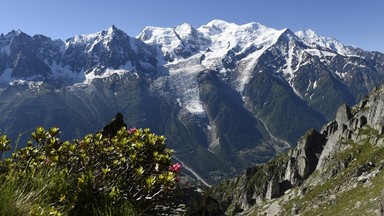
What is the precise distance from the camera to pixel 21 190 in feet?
21.6

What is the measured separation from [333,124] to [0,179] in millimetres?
179876

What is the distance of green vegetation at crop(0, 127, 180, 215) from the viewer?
653 cm

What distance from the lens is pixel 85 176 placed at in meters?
7.38

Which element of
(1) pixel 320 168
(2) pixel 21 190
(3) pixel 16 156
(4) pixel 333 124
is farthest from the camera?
(4) pixel 333 124

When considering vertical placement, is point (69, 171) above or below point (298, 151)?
below

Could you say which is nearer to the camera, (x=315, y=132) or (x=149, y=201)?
(x=149, y=201)

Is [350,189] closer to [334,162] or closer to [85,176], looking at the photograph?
[334,162]

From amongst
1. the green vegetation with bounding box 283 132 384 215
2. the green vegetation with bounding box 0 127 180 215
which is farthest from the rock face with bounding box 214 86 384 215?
the green vegetation with bounding box 0 127 180 215

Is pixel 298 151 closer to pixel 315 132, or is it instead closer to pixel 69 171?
pixel 315 132

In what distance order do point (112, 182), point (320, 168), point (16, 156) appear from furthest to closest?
point (320, 168) → point (16, 156) → point (112, 182)

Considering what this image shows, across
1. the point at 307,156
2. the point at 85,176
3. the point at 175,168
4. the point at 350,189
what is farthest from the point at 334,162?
the point at 85,176

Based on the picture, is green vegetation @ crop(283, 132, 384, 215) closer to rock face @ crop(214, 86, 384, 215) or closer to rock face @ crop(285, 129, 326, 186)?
rock face @ crop(214, 86, 384, 215)

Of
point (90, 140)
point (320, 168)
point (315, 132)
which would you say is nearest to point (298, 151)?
point (315, 132)

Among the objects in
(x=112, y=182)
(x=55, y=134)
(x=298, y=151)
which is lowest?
(x=112, y=182)
